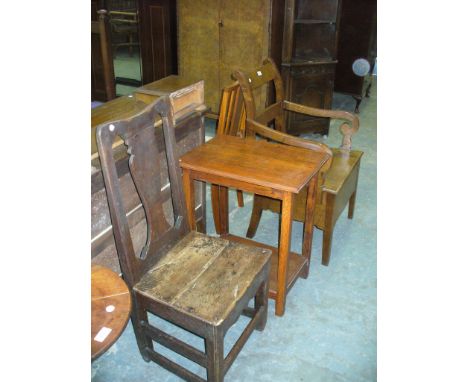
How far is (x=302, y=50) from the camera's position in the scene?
3947 mm

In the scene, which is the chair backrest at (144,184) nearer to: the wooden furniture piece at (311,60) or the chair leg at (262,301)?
the chair leg at (262,301)

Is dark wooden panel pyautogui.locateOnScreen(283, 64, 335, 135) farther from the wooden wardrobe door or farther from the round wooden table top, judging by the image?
the round wooden table top

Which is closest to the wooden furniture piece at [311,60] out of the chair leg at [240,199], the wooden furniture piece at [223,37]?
the wooden furniture piece at [223,37]

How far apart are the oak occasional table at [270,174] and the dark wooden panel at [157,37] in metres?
2.27

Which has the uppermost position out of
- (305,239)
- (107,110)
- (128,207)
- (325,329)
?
(107,110)

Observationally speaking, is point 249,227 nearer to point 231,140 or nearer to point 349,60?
point 231,140

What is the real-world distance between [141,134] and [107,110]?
0.52 m

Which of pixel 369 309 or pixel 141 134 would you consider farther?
pixel 369 309

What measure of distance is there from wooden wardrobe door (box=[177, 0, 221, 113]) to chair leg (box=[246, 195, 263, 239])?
1.63 meters

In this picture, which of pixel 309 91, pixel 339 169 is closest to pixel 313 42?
pixel 309 91

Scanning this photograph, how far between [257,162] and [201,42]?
2308 mm

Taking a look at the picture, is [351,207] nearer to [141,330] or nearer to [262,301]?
[262,301]
